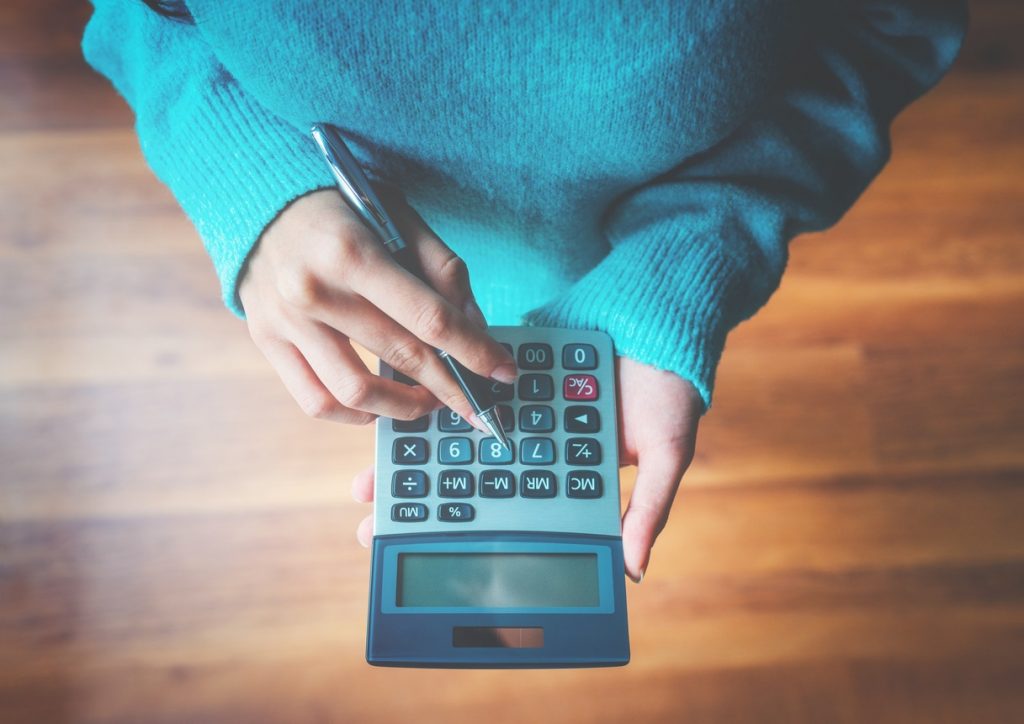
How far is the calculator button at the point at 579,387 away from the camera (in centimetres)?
44

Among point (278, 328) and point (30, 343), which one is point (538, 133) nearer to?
point (278, 328)

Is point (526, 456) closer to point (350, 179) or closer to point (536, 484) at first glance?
point (536, 484)

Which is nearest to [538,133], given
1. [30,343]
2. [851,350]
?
[851,350]

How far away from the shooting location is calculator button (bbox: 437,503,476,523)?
0.43 m

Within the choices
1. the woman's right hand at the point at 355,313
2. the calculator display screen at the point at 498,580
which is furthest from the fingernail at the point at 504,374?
the calculator display screen at the point at 498,580

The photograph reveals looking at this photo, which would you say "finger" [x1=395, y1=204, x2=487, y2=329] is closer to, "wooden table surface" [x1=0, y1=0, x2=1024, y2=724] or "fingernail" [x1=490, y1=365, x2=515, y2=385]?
"fingernail" [x1=490, y1=365, x2=515, y2=385]

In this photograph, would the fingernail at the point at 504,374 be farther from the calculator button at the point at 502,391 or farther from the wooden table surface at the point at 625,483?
the wooden table surface at the point at 625,483

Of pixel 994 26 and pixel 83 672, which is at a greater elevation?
pixel 994 26

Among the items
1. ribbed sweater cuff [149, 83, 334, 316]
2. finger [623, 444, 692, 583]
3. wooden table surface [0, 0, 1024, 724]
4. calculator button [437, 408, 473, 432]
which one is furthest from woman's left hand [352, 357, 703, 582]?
wooden table surface [0, 0, 1024, 724]

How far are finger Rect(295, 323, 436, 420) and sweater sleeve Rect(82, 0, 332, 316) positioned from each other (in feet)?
0.16

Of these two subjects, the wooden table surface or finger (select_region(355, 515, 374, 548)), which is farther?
the wooden table surface

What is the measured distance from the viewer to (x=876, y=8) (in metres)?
0.38

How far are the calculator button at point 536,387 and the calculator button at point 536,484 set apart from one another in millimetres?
44

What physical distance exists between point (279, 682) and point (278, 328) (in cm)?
59
